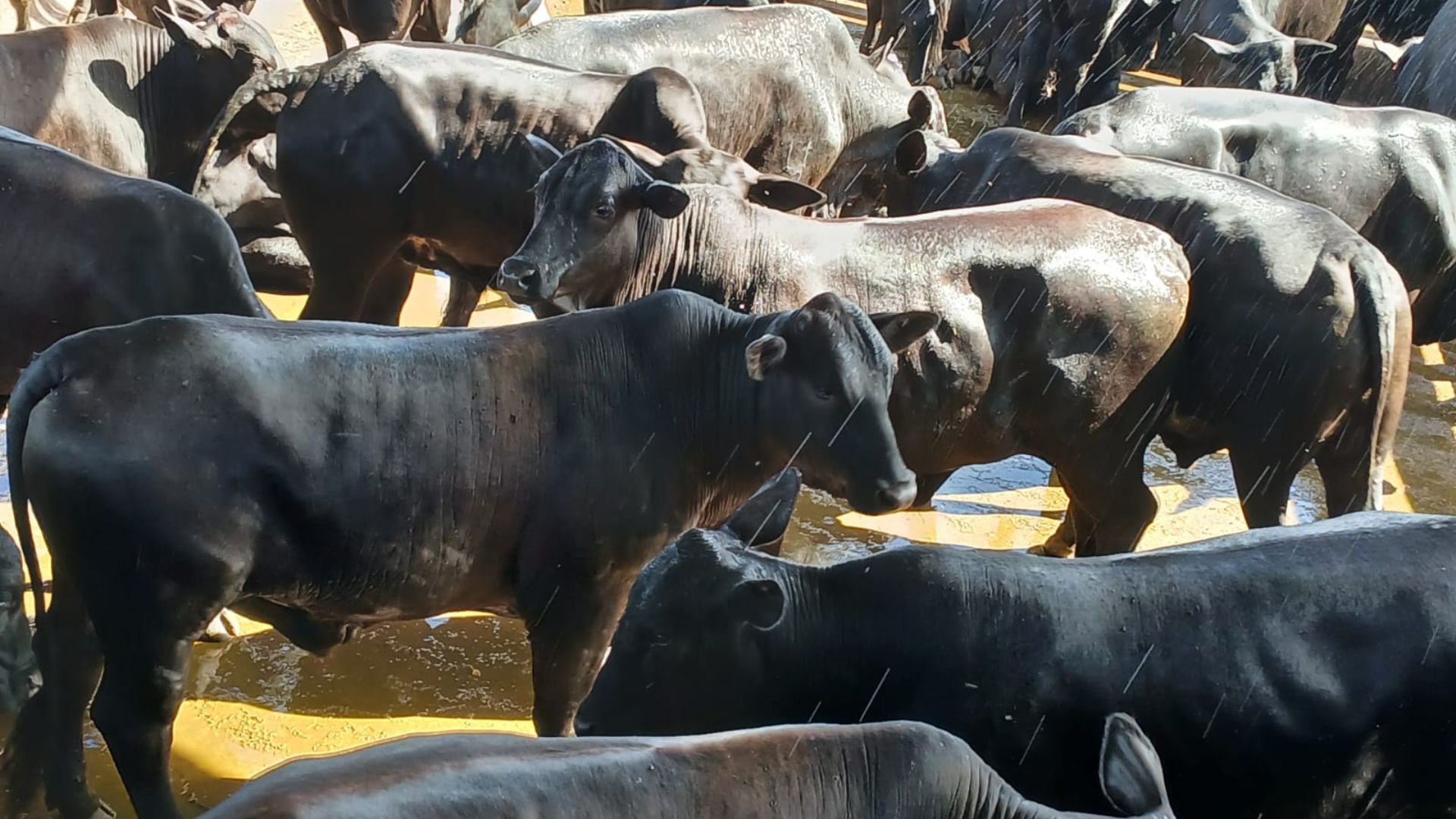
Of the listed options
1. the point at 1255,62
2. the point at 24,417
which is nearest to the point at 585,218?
the point at 24,417

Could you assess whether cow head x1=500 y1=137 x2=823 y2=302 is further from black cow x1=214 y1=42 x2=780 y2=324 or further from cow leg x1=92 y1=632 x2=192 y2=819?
cow leg x1=92 y1=632 x2=192 y2=819

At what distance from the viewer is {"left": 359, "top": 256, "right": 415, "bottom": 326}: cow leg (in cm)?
776

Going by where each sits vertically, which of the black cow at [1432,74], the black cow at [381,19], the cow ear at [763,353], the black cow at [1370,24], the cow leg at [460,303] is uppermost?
the cow ear at [763,353]

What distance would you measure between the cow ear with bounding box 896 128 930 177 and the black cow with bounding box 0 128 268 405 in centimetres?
376

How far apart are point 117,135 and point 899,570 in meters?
5.58

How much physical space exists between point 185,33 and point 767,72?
3224mm

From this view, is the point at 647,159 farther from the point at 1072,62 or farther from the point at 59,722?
the point at 1072,62

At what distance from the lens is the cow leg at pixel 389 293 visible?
→ 7.76 meters

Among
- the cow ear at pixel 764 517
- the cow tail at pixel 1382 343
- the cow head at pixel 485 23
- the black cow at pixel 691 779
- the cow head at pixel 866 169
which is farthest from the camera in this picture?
the cow head at pixel 485 23

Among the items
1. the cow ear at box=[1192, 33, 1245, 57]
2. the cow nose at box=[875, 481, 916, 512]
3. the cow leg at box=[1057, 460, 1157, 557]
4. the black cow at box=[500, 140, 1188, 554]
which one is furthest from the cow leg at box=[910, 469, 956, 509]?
the cow ear at box=[1192, 33, 1245, 57]

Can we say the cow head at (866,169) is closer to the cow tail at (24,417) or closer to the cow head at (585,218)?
the cow head at (585,218)

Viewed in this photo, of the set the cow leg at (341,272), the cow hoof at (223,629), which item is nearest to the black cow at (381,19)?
the cow leg at (341,272)

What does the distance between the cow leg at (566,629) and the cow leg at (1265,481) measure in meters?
2.97

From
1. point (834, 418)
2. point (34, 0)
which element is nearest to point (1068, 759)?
point (834, 418)
